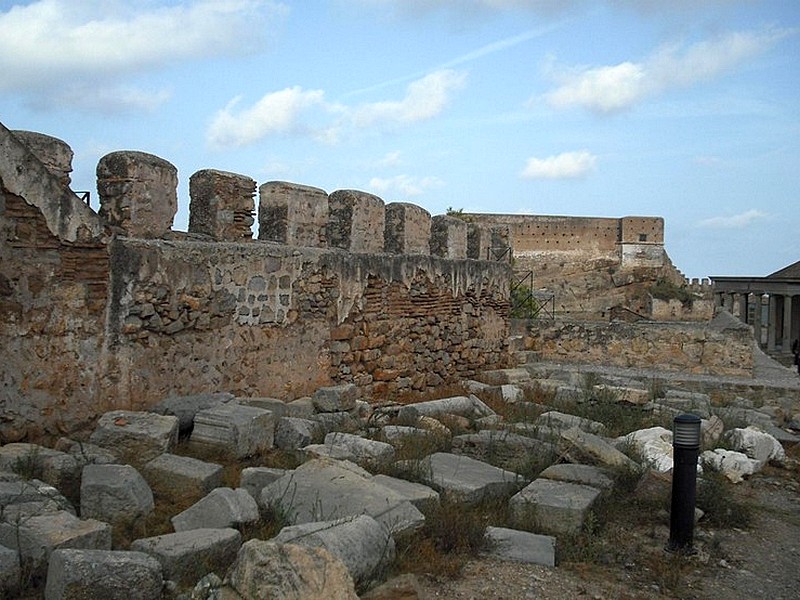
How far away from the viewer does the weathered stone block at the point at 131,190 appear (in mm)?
6398

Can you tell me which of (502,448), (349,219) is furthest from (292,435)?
(349,219)

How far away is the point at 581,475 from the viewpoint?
6.20m

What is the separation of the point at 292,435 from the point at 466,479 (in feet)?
4.80

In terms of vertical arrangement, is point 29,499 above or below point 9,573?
above

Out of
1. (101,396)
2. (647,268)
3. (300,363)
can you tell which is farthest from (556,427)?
(647,268)

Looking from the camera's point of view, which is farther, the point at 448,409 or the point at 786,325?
the point at 786,325

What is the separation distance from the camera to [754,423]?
32.6 ft

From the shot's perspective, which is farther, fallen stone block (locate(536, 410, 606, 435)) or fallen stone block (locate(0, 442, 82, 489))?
fallen stone block (locate(536, 410, 606, 435))

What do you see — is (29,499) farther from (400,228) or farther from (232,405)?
(400,228)

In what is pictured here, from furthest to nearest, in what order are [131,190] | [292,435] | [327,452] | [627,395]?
1. [627,395]
2. [131,190]
3. [292,435]
4. [327,452]

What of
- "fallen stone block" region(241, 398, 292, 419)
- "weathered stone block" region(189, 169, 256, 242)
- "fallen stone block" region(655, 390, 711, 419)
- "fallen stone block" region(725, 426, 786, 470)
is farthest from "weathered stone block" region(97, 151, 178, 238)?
"fallen stone block" region(655, 390, 711, 419)

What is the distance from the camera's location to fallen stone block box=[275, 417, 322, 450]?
629 cm

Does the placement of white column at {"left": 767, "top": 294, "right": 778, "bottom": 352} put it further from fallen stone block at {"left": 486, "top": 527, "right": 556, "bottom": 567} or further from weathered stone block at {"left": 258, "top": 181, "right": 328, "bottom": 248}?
fallen stone block at {"left": 486, "top": 527, "right": 556, "bottom": 567}

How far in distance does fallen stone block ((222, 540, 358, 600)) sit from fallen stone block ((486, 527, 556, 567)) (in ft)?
5.01
